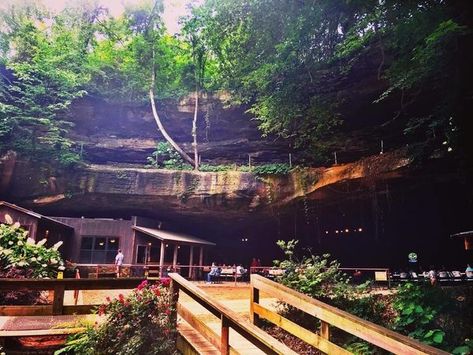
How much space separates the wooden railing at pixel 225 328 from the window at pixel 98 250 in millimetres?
17148

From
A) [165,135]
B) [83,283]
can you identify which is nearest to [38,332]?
[83,283]

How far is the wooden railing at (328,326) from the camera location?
2.97m

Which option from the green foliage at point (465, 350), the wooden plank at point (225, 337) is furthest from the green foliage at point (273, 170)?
the wooden plank at point (225, 337)

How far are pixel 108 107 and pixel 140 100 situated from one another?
2.39m

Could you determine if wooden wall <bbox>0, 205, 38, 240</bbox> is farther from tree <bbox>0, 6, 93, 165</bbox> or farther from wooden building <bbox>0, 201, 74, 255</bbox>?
tree <bbox>0, 6, 93, 165</bbox>

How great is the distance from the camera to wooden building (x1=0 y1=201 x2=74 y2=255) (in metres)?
17.0

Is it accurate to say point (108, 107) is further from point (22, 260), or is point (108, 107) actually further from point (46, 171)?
point (22, 260)

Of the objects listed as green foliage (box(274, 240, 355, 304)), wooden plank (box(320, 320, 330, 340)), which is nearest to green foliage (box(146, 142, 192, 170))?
green foliage (box(274, 240, 355, 304))

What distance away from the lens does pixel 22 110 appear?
21812 millimetres

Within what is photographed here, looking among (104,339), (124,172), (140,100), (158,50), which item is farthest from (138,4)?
(104,339)

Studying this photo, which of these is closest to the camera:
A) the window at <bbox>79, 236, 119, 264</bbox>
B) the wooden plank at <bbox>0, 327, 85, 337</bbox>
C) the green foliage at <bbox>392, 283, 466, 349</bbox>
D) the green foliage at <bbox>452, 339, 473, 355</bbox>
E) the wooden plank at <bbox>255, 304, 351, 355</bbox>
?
the wooden plank at <bbox>255, 304, 351, 355</bbox>

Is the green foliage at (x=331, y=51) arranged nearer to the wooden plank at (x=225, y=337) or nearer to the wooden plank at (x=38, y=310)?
the wooden plank at (x=225, y=337)

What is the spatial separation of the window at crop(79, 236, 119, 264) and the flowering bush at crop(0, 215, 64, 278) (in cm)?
1080

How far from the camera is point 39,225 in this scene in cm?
1788
